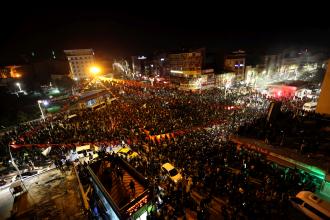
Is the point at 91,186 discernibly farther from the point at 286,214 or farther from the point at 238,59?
the point at 238,59

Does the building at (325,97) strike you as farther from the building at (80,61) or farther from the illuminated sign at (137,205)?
the building at (80,61)

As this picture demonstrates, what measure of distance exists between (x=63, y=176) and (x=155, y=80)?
45025 mm

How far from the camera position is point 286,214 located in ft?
28.2

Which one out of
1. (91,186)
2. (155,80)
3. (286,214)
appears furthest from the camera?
(155,80)

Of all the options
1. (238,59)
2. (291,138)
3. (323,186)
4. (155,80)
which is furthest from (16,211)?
(238,59)

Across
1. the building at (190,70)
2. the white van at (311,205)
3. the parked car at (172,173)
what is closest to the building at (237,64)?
the building at (190,70)

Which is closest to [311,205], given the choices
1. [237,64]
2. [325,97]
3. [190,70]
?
[325,97]

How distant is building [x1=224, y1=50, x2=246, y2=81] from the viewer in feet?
160

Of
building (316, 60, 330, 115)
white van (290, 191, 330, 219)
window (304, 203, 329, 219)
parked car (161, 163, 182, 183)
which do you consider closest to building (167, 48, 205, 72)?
building (316, 60, 330, 115)

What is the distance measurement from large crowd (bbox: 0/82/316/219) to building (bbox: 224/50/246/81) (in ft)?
83.2

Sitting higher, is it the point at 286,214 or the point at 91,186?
the point at 91,186

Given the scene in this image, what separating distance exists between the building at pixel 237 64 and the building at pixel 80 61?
49.3 m

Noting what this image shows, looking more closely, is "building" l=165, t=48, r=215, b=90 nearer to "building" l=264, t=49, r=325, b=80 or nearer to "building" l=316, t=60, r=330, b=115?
"building" l=264, t=49, r=325, b=80

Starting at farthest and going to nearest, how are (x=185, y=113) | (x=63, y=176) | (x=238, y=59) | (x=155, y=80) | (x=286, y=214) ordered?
(x=155, y=80), (x=238, y=59), (x=185, y=113), (x=63, y=176), (x=286, y=214)
